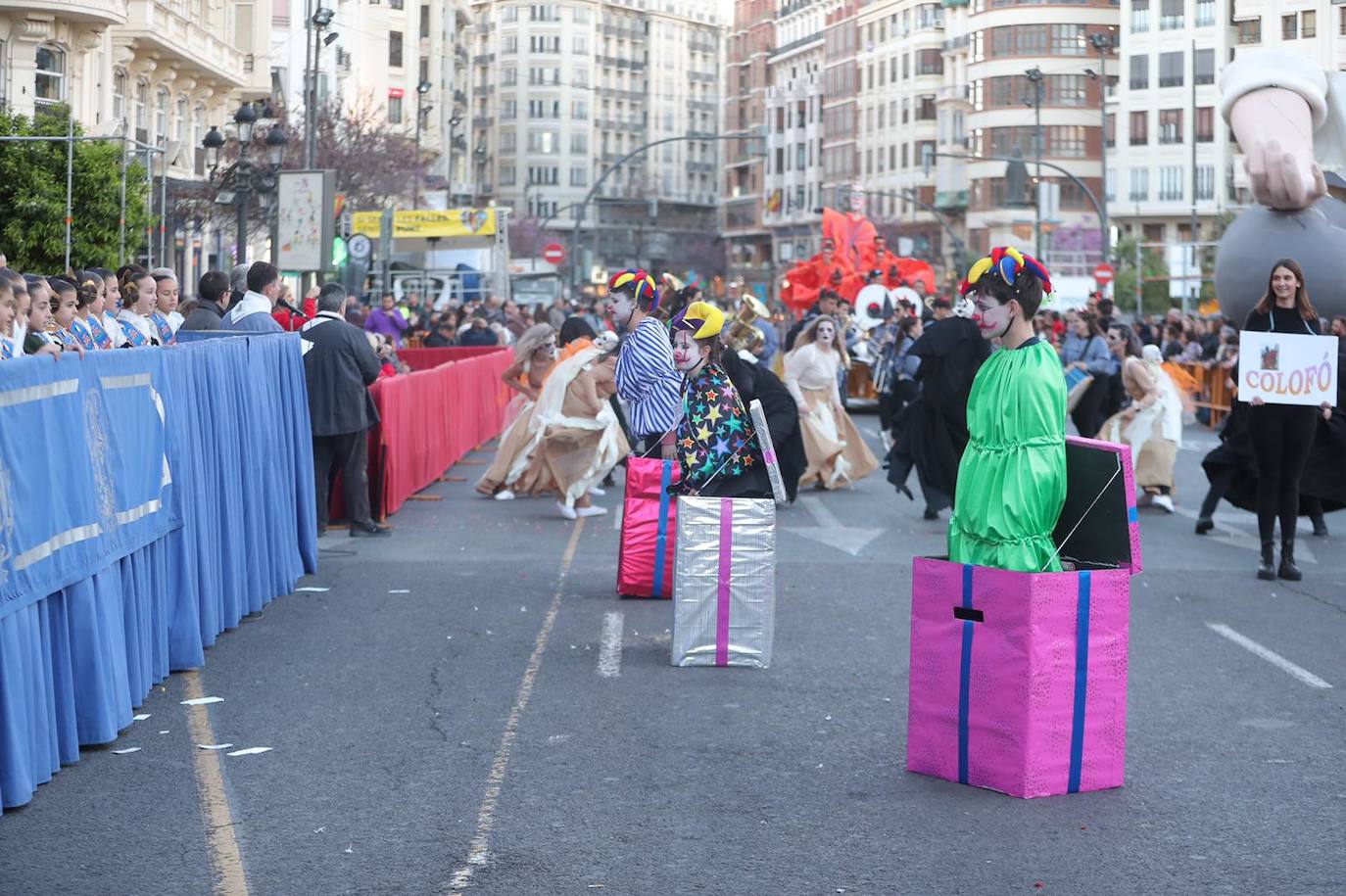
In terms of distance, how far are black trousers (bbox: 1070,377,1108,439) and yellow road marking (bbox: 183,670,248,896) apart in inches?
485

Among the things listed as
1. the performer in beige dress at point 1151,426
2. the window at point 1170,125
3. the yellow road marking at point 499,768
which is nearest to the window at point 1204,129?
the window at point 1170,125

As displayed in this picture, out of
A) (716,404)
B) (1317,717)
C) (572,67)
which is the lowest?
(1317,717)

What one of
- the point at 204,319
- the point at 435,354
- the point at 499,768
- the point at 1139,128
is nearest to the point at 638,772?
the point at 499,768

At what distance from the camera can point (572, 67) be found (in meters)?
169

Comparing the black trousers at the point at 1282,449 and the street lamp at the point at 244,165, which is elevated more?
the street lamp at the point at 244,165

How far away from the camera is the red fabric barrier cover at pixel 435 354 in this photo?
2998cm

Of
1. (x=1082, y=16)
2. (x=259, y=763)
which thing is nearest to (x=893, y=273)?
(x=259, y=763)

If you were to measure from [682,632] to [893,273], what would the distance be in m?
28.0

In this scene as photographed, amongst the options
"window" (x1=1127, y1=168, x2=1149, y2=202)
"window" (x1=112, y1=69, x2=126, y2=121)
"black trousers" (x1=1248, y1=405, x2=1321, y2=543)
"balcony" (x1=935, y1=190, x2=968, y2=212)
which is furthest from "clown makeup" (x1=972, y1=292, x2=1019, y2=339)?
"balcony" (x1=935, y1=190, x2=968, y2=212)

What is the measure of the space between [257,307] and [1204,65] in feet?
239

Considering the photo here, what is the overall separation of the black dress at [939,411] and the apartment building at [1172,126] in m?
64.1

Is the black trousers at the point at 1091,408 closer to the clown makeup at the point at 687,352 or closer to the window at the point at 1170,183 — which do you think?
the clown makeup at the point at 687,352

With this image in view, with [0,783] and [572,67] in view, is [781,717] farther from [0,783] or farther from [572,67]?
[572,67]

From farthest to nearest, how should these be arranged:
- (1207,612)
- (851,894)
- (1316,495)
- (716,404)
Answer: (1316,495) < (1207,612) < (716,404) < (851,894)
